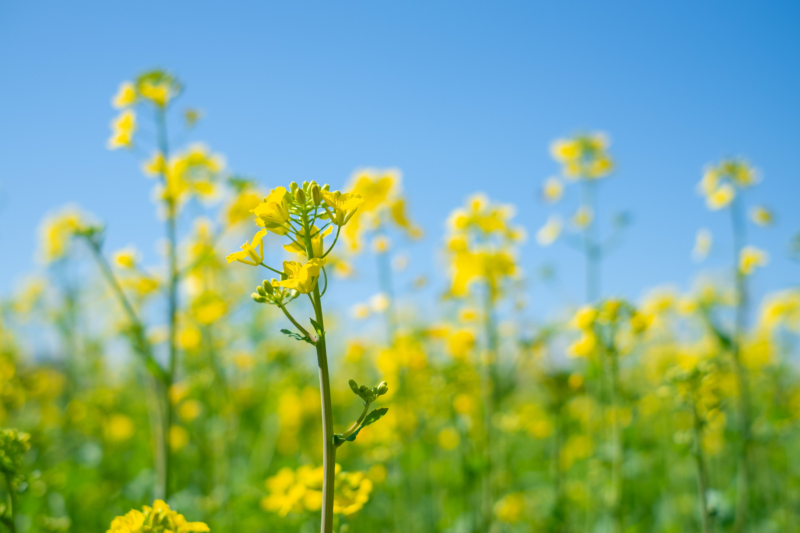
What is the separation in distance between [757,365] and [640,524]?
3169 millimetres

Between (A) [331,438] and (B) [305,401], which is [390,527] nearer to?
(B) [305,401]

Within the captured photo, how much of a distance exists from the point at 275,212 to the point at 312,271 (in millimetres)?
164

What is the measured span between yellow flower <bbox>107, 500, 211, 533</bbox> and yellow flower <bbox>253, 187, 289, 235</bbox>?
752 mm

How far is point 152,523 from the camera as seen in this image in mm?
1279

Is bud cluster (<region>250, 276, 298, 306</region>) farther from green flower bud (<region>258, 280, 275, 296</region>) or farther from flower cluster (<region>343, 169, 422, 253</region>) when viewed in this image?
flower cluster (<region>343, 169, 422, 253</region>)

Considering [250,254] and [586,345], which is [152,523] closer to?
[250,254]

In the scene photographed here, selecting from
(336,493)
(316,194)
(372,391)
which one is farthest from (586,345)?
(316,194)

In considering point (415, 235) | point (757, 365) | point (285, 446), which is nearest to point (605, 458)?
point (415, 235)

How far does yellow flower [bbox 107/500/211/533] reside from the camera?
1.27 metres

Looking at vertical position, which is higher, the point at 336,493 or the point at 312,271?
the point at 312,271

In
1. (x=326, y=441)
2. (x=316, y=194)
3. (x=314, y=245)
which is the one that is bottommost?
(x=326, y=441)

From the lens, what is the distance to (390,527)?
3.53m

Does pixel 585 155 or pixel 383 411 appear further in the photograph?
pixel 585 155

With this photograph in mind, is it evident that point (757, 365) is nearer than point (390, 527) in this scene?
No
